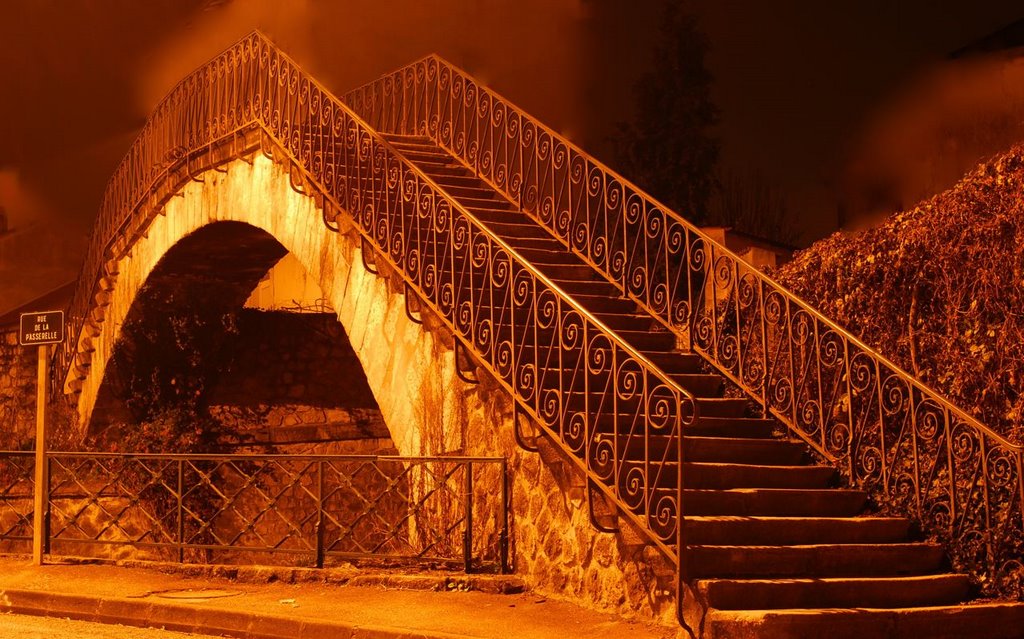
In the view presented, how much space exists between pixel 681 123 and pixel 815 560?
579 inches

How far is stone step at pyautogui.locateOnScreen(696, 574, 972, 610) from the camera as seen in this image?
18.6 ft

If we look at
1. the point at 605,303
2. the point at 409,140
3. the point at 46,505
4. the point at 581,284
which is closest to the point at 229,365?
the point at 409,140

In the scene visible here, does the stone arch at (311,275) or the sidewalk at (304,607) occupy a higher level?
the stone arch at (311,275)

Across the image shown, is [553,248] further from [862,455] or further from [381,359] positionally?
[862,455]

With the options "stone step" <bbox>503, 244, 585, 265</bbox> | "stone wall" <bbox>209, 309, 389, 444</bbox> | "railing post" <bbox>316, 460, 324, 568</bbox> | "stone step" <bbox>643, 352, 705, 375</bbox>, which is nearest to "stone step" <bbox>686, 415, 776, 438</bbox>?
"stone step" <bbox>643, 352, 705, 375</bbox>

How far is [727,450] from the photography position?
7102mm

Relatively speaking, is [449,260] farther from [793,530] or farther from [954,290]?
[954,290]

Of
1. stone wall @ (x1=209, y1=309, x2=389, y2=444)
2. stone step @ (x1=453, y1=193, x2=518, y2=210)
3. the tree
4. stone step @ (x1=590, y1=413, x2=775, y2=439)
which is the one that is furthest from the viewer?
the tree

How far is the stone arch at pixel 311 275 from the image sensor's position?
7.95 meters

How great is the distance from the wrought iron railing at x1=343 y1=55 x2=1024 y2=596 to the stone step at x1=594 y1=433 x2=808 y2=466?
6.3 inches

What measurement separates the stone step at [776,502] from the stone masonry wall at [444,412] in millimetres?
568

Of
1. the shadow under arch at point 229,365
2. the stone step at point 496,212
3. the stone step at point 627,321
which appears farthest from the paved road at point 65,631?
the shadow under arch at point 229,365

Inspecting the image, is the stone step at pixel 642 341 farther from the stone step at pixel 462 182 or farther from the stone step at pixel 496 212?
the stone step at pixel 462 182

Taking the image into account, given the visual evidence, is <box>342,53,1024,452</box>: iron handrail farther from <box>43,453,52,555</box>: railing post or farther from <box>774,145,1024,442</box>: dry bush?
<box>43,453,52,555</box>: railing post
